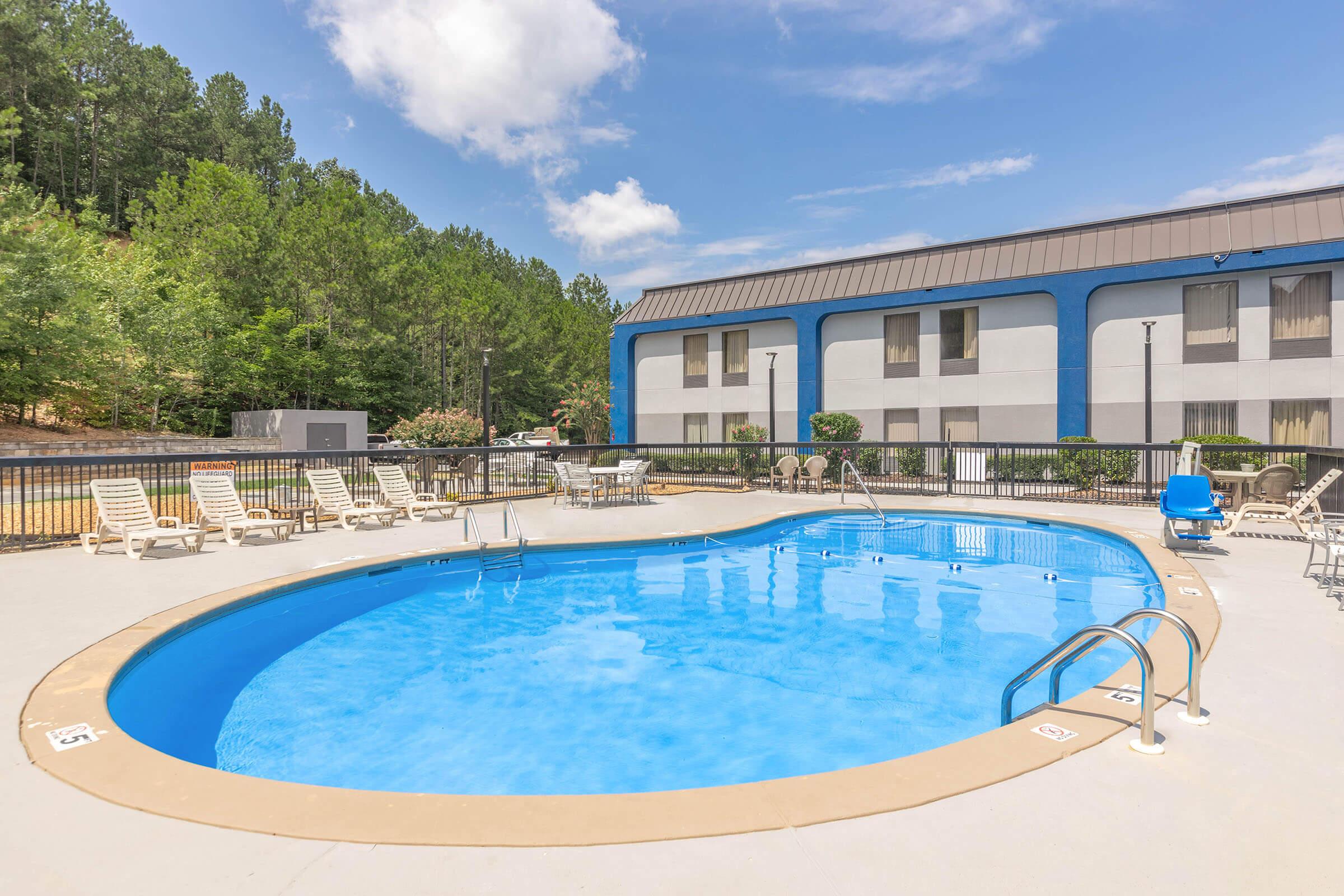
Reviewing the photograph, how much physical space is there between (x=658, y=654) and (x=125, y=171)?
63.2 meters

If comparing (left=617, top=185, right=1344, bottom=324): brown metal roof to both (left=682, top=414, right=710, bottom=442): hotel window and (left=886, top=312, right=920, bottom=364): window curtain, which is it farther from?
(left=682, top=414, right=710, bottom=442): hotel window

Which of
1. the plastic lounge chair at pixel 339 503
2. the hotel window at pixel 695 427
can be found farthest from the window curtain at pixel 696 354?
the plastic lounge chair at pixel 339 503

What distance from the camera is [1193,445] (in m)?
10.4

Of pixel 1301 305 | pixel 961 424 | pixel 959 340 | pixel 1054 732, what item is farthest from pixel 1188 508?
pixel 959 340

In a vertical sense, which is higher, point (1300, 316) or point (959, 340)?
point (959, 340)

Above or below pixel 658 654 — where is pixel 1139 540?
above

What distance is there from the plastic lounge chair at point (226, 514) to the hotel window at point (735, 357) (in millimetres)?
18990

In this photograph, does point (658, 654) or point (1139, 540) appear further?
point (1139, 540)

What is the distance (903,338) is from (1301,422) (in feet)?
36.1

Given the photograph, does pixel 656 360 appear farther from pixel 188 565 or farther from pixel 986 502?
pixel 188 565

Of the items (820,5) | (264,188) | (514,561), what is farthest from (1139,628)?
(264,188)

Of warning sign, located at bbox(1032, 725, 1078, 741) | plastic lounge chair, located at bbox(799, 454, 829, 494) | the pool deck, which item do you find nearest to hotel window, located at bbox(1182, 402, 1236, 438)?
plastic lounge chair, located at bbox(799, 454, 829, 494)

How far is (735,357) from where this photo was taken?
2680 cm

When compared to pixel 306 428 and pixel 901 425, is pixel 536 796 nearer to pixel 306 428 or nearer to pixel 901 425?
pixel 901 425
